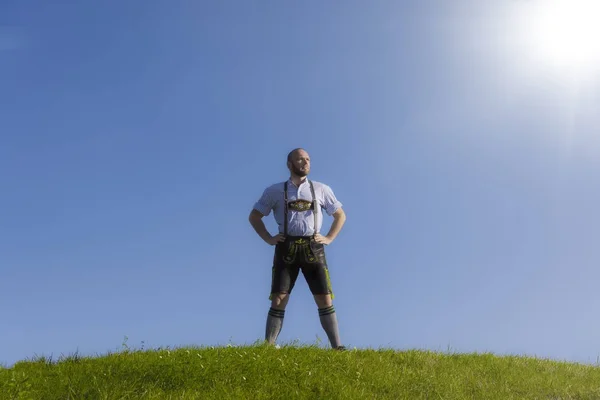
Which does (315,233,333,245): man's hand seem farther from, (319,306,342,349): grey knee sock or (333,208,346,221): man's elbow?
(319,306,342,349): grey knee sock

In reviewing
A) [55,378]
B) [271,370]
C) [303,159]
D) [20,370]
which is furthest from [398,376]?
[20,370]

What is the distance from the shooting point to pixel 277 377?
8.74 metres

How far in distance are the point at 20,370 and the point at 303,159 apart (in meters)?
5.63

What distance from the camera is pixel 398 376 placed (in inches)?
364

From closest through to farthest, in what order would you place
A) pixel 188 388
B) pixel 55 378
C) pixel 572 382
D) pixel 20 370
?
pixel 188 388 < pixel 55 378 < pixel 20 370 < pixel 572 382

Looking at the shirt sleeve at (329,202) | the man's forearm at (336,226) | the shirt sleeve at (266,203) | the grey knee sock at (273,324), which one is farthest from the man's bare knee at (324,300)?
the shirt sleeve at (266,203)

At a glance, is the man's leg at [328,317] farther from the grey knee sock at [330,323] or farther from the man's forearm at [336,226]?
the man's forearm at [336,226]

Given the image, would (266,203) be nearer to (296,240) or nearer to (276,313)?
(296,240)

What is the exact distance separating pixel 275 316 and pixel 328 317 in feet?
3.00

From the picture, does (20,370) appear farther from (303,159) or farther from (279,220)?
(303,159)

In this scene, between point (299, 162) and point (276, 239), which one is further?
point (299, 162)

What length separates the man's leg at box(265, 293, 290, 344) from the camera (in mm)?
10414

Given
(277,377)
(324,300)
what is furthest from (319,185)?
(277,377)

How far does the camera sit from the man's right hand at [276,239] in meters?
10.5
